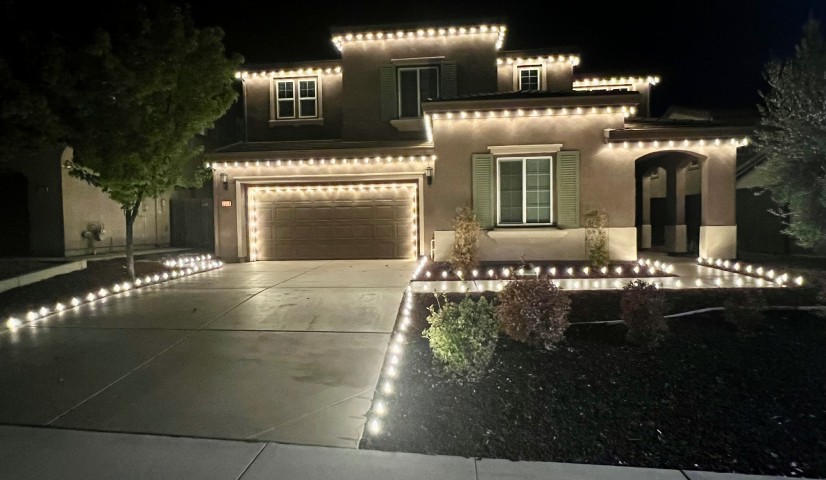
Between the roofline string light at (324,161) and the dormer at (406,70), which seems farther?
the dormer at (406,70)

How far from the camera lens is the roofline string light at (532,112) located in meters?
10.8

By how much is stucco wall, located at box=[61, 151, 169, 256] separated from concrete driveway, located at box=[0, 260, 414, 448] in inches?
256

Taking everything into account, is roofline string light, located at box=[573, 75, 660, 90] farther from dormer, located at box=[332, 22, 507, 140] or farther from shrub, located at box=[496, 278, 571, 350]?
shrub, located at box=[496, 278, 571, 350]

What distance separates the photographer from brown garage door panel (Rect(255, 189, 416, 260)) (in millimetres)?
13992

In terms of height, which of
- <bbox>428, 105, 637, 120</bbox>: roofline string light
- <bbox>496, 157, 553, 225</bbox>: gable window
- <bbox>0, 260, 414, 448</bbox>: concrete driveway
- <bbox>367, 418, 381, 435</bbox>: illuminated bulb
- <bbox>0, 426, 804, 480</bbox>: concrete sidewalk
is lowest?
<bbox>0, 426, 804, 480</bbox>: concrete sidewalk

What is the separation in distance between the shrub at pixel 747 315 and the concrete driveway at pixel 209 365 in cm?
411

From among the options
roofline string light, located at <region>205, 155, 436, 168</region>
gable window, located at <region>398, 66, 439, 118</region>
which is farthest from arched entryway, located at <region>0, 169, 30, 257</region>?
gable window, located at <region>398, 66, 439, 118</region>

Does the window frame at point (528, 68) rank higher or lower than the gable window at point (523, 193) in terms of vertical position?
higher

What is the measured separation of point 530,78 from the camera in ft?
51.4

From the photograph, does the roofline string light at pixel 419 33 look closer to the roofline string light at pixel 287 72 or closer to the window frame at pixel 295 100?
the roofline string light at pixel 287 72

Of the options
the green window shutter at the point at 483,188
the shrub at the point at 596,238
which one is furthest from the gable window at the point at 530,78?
the shrub at the point at 596,238

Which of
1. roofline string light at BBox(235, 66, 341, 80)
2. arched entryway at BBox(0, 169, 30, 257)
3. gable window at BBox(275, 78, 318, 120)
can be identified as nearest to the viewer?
arched entryway at BBox(0, 169, 30, 257)

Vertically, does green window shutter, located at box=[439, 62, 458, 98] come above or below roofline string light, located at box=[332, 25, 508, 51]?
below

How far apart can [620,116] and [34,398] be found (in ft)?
36.1
